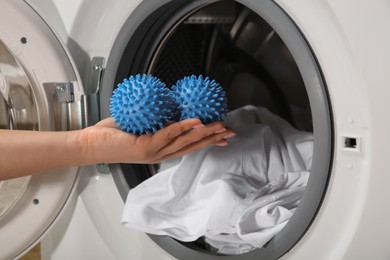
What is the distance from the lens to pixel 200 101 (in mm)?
676

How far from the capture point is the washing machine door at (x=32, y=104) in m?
0.80

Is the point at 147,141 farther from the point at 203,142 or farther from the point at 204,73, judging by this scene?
the point at 204,73

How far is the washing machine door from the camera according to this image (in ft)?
2.63

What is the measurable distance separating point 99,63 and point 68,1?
118 mm

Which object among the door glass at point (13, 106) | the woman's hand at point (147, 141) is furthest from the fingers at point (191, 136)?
the door glass at point (13, 106)

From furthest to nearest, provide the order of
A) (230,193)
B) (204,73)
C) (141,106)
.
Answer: (204,73), (230,193), (141,106)

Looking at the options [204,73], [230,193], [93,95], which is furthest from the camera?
[204,73]

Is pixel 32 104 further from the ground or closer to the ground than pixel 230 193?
further from the ground

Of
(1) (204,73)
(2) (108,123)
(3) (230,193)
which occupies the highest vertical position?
(1) (204,73)

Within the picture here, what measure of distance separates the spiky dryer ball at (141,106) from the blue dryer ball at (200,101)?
0.08 feet

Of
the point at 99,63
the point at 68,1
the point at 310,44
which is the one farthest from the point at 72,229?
the point at 310,44

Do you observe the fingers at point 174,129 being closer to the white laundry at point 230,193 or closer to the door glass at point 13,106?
the white laundry at point 230,193

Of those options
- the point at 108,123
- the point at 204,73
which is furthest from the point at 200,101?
the point at 204,73

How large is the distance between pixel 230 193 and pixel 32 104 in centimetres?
37
